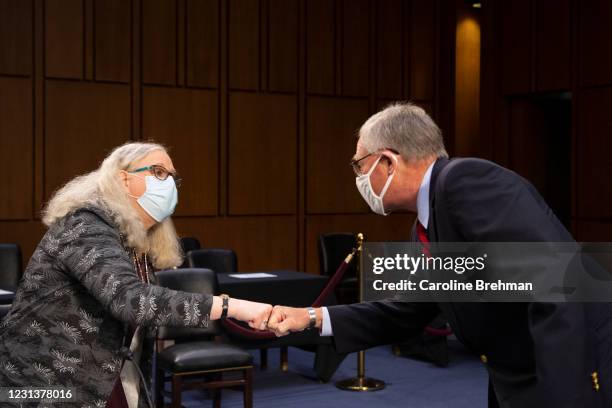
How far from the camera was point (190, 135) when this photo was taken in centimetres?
900

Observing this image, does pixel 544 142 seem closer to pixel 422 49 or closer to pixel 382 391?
pixel 422 49

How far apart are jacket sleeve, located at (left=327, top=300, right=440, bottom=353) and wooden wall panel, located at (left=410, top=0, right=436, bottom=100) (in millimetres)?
8275

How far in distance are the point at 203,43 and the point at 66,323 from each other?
282 inches

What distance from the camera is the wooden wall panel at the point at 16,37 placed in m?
7.88

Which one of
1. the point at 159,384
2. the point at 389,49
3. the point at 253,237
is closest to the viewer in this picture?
the point at 159,384

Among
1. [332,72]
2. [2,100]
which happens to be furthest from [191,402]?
[332,72]

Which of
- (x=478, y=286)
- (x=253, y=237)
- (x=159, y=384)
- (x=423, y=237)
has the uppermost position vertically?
(x=423, y=237)

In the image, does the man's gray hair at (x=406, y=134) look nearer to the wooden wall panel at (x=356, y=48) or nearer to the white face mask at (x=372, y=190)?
the white face mask at (x=372, y=190)

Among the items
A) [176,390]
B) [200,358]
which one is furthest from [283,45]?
[176,390]

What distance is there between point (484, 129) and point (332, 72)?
2.07m

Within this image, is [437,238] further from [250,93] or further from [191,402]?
[250,93]

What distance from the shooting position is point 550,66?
371 inches

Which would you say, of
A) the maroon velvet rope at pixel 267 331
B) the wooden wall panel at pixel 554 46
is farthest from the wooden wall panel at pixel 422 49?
the maroon velvet rope at pixel 267 331

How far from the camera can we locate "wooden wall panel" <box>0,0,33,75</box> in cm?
788
